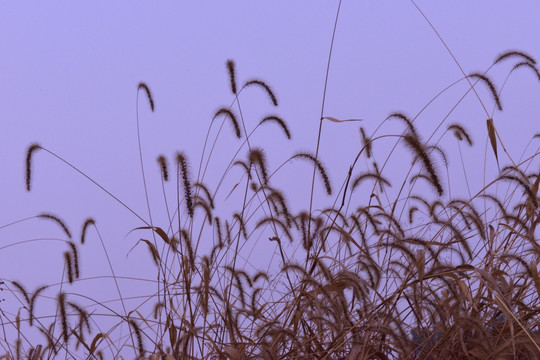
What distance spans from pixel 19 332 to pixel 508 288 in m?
1.49

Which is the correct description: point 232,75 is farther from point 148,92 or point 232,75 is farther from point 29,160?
point 29,160

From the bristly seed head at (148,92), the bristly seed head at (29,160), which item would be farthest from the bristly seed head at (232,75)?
the bristly seed head at (29,160)

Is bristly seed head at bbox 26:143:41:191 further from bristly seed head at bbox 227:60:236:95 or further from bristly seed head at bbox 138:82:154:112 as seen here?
bristly seed head at bbox 227:60:236:95

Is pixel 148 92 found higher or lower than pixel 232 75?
higher

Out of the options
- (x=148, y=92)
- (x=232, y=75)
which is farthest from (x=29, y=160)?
(x=232, y=75)

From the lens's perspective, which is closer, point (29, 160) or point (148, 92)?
point (29, 160)

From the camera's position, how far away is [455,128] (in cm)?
253

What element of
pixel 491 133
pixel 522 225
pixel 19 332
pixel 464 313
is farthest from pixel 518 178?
pixel 19 332

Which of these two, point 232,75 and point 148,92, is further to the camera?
point 148,92

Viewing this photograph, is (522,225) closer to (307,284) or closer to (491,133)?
(491,133)

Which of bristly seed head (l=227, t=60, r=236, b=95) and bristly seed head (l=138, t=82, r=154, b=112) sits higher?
bristly seed head (l=138, t=82, r=154, b=112)

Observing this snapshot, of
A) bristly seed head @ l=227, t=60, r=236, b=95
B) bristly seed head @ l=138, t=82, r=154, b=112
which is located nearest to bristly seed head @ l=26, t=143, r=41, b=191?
bristly seed head @ l=138, t=82, r=154, b=112

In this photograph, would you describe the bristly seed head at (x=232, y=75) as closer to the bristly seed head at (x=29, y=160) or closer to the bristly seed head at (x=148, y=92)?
the bristly seed head at (x=148, y=92)

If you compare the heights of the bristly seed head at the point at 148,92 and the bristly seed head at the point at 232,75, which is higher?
the bristly seed head at the point at 148,92
